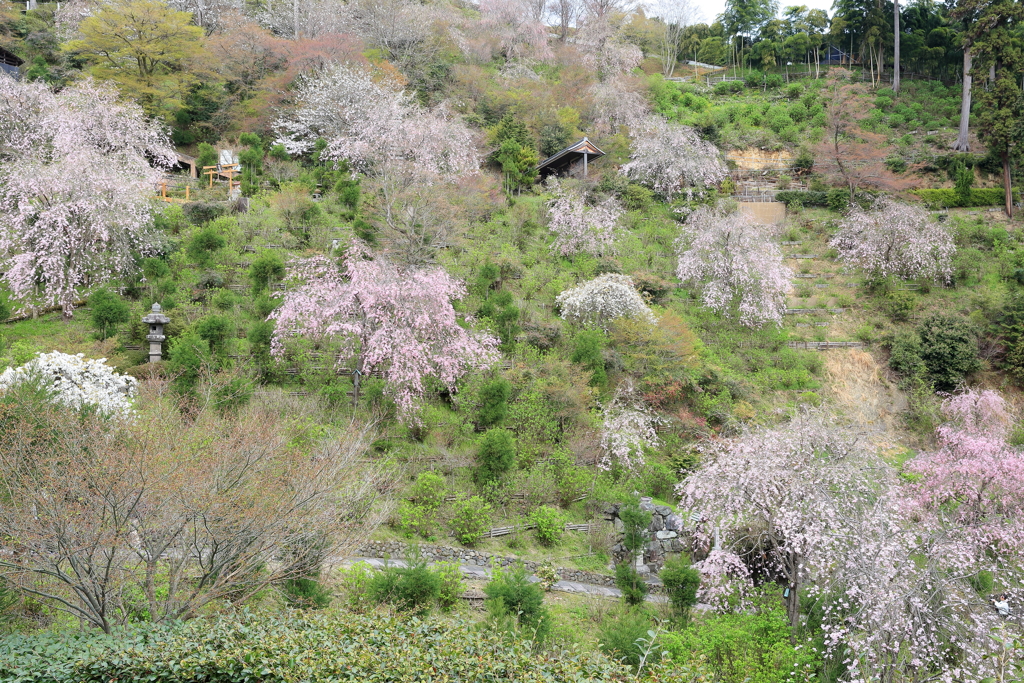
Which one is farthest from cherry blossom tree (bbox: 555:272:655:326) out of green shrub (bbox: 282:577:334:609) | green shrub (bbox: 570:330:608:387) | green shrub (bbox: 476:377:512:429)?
green shrub (bbox: 282:577:334:609)

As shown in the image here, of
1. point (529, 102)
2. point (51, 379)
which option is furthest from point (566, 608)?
point (529, 102)

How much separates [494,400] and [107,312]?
10292 mm

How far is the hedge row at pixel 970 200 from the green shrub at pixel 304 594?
→ 104 feet

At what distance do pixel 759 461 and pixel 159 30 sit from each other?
31692 millimetres

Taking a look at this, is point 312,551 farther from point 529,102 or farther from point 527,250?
point 529,102

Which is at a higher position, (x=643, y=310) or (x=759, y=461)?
(x=643, y=310)

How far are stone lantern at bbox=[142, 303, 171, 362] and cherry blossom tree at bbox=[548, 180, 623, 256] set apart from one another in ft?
43.3

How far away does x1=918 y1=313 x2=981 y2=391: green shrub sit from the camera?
846 inches

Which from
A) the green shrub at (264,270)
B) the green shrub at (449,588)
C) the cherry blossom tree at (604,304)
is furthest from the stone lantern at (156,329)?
the cherry blossom tree at (604,304)

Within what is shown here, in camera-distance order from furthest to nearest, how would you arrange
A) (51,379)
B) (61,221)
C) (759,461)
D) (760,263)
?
(760,263), (61,221), (51,379), (759,461)

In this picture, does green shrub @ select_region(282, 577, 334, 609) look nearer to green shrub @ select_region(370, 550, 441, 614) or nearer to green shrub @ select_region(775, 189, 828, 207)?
green shrub @ select_region(370, 550, 441, 614)

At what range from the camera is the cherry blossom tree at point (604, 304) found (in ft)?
67.5

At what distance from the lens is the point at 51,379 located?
12352 mm

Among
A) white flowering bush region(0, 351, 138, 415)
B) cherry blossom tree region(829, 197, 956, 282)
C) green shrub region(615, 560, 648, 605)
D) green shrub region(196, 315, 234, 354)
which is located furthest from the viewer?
cherry blossom tree region(829, 197, 956, 282)
